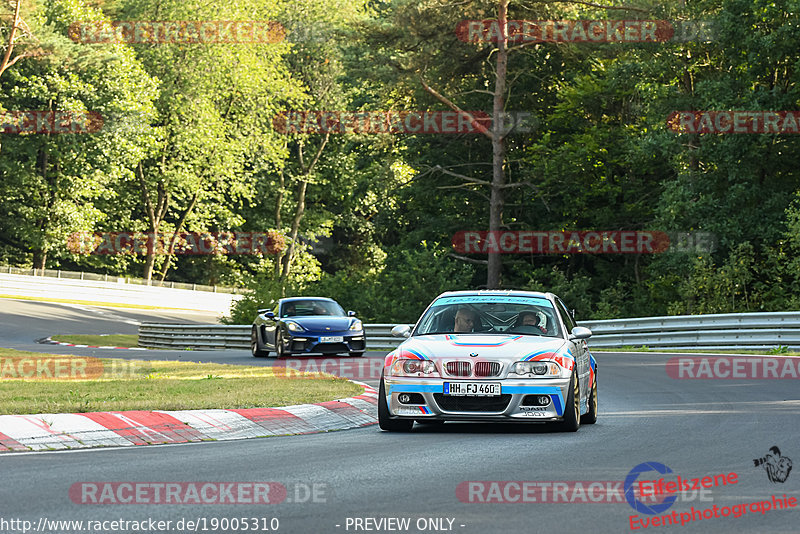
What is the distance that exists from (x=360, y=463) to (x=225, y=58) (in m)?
66.7

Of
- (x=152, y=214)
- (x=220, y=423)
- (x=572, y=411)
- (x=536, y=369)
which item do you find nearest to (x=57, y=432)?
(x=220, y=423)

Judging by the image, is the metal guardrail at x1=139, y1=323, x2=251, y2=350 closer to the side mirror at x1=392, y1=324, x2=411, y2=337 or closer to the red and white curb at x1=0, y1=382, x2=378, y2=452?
the red and white curb at x1=0, y1=382, x2=378, y2=452

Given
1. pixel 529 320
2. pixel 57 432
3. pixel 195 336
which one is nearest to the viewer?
pixel 57 432

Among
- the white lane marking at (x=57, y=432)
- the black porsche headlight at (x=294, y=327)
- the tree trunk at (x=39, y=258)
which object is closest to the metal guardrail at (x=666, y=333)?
the black porsche headlight at (x=294, y=327)

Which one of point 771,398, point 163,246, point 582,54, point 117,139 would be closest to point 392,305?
point 582,54

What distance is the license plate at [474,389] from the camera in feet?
37.3

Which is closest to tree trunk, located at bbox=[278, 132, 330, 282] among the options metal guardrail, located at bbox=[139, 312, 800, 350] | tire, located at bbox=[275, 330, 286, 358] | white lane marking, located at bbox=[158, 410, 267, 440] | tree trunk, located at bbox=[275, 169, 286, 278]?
tree trunk, located at bbox=[275, 169, 286, 278]

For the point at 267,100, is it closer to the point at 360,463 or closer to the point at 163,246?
the point at 163,246

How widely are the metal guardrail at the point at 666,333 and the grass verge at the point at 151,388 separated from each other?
11.6 metres

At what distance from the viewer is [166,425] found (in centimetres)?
1148

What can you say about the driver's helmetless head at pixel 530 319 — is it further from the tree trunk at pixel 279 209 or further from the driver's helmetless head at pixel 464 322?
the tree trunk at pixel 279 209

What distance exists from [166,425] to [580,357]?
4408 millimetres

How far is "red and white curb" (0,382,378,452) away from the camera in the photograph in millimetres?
10461

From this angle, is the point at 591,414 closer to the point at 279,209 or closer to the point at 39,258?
the point at 39,258
